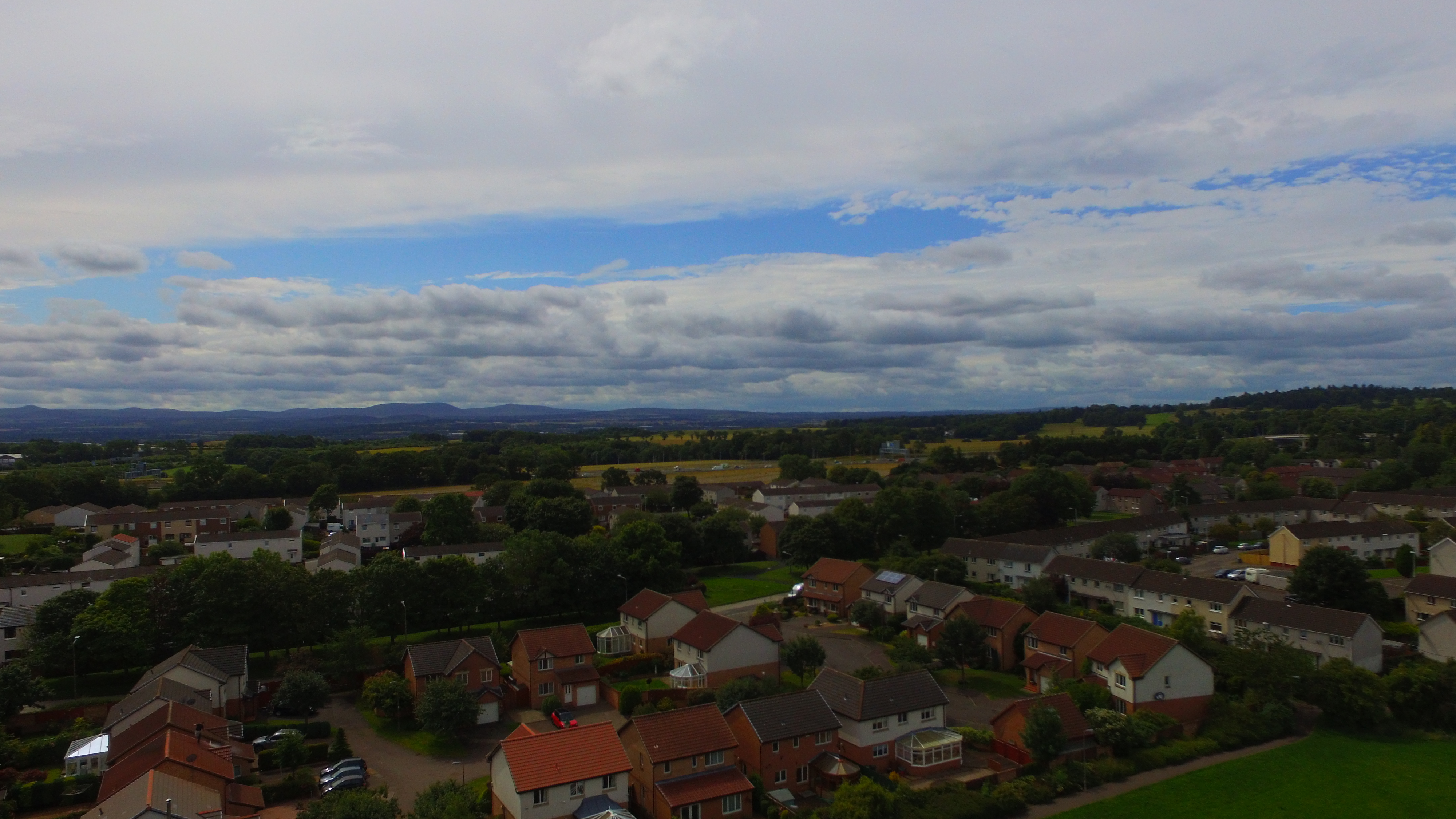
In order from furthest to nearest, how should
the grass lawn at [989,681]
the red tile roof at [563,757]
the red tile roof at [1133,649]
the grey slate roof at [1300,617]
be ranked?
the grass lawn at [989,681]
the grey slate roof at [1300,617]
the red tile roof at [1133,649]
the red tile roof at [563,757]

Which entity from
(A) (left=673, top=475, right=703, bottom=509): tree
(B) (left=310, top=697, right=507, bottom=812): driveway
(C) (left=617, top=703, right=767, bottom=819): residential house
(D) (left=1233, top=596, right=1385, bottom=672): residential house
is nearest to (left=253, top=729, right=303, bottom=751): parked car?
(B) (left=310, top=697, right=507, bottom=812): driveway

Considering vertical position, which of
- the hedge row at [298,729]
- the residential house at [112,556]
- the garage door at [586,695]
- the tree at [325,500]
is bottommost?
the garage door at [586,695]

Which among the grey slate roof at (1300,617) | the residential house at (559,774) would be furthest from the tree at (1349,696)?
the residential house at (559,774)

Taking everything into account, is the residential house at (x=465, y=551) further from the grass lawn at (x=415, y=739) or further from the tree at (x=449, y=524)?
the grass lawn at (x=415, y=739)

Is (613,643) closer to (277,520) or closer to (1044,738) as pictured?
(1044,738)

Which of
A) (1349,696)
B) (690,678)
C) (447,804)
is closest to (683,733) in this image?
(447,804)

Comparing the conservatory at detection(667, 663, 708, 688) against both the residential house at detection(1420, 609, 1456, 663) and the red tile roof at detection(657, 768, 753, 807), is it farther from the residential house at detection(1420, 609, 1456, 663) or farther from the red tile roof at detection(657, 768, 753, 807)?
the residential house at detection(1420, 609, 1456, 663)

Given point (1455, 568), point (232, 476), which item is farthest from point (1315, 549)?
point (232, 476)
